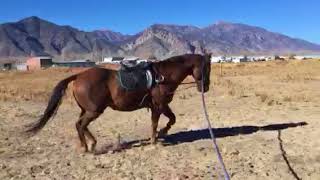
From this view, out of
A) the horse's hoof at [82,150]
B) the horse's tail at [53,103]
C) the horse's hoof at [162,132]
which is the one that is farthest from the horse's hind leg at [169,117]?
the horse's tail at [53,103]

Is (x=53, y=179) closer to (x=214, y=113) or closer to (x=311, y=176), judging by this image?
(x=311, y=176)

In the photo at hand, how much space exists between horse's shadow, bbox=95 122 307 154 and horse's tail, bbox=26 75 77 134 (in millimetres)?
1346

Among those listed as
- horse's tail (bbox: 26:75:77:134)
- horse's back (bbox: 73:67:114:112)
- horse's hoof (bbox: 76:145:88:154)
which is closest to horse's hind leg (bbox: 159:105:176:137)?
horse's back (bbox: 73:67:114:112)

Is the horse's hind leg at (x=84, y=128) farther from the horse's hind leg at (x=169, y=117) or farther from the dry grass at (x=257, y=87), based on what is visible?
the dry grass at (x=257, y=87)

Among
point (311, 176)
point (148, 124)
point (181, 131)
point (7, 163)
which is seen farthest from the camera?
point (148, 124)

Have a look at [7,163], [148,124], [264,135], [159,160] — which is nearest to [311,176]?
[159,160]

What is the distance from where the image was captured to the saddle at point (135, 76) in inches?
468

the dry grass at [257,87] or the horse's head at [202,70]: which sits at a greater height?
the horse's head at [202,70]

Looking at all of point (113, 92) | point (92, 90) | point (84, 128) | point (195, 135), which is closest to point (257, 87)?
point (195, 135)

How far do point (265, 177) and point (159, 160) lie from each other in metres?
2.29

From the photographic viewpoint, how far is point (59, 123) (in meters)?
16.4

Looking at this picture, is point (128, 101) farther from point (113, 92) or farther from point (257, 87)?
point (257, 87)

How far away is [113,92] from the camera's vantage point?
467 inches

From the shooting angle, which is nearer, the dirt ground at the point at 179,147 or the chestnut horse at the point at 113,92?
the dirt ground at the point at 179,147
